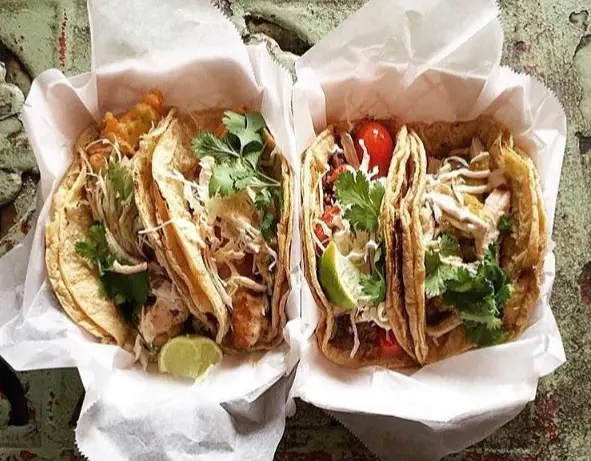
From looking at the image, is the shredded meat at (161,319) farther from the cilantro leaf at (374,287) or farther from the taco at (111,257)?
the cilantro leaf at (374,287)

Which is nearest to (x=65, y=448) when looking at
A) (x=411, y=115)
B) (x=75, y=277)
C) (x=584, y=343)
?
(x=75, y=277)

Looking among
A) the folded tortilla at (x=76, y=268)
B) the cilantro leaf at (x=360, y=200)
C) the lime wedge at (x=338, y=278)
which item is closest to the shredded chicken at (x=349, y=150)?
the cilantro leaf at (x=360, y=200)

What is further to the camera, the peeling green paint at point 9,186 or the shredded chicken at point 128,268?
the peeling green paint at point 9,186

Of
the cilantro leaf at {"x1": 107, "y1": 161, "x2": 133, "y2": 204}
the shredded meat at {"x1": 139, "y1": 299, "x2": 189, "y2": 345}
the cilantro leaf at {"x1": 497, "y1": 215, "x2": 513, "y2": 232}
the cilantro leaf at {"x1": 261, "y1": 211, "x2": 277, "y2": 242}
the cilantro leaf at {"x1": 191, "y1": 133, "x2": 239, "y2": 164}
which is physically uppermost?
the cilantro leaf at {"x1": 191, "y1": 133, "x2": 239, "y2": 164}

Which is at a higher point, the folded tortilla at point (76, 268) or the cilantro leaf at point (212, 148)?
the cilantro leaf at point (212, 148)

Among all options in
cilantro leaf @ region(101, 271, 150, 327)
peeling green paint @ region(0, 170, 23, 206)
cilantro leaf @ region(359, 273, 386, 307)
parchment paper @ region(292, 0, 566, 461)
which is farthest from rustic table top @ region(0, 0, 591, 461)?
cilantro leaf @ region(359, 273, 386, 307)

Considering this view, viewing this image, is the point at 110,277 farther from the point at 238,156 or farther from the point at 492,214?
the point at 492,214

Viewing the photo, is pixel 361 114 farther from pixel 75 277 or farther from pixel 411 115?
pixel 75 277

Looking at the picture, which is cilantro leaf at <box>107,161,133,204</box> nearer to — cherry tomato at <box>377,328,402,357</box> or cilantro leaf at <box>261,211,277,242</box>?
cilantro leaf at <box>261,211,277,242</box>
